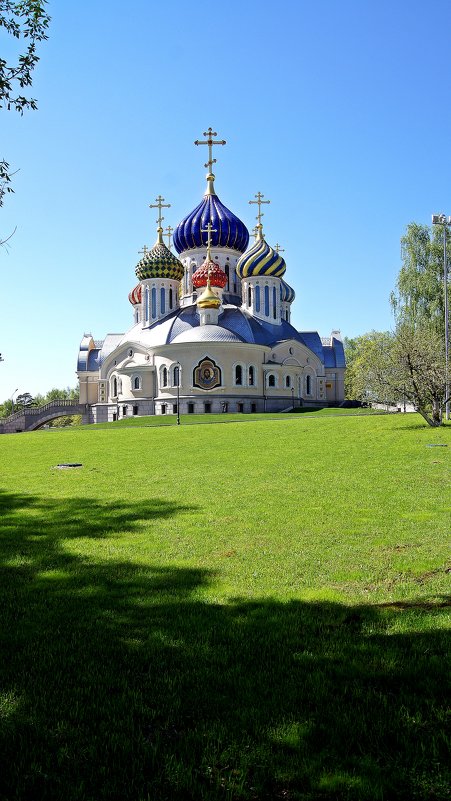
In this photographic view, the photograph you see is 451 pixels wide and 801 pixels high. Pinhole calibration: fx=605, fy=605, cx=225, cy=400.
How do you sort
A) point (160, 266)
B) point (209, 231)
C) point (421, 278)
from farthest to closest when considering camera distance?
point (160, 266) < point (209, 231) < point (421, 278)

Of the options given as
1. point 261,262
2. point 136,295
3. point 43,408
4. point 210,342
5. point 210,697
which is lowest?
point 210,697

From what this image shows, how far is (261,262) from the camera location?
57531 mm

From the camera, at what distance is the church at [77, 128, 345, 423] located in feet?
167

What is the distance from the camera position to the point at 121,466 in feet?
52.1

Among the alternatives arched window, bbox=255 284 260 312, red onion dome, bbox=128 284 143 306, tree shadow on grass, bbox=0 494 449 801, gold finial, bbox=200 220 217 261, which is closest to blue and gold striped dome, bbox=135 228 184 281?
gold finial, bbox=200 220 217 261

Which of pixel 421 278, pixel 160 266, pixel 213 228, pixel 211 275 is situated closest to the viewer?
pixel 421 278

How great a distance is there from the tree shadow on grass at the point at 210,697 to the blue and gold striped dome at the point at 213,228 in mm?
58536

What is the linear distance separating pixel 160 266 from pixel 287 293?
58.2 ft

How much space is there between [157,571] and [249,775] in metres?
3.44

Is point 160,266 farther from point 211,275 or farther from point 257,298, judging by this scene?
point 257,298

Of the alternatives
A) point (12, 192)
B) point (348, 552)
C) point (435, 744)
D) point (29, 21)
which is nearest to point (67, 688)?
point (435, 744)

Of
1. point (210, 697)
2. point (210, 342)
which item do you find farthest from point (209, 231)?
point (210, 697)

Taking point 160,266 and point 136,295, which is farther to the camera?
point 136,295

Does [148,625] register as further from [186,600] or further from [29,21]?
[29,21]
